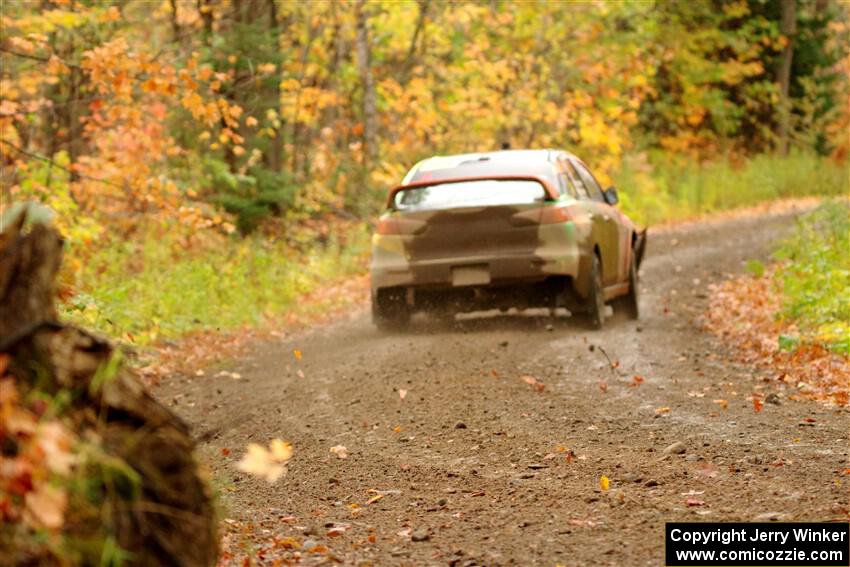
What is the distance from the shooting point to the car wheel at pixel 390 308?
13906mm

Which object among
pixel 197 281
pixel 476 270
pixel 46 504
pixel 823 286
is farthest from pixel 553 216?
pixel 46 504

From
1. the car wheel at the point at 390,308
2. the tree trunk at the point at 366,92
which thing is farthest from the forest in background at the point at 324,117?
the car wheel at the point at 390,308

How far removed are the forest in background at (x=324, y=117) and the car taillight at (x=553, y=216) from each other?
3.44 metres

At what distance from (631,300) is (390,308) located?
319 centimetres

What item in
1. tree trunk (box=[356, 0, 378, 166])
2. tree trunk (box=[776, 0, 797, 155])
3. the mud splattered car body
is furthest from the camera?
tree trunk (box=[776, 0, 797, 155])

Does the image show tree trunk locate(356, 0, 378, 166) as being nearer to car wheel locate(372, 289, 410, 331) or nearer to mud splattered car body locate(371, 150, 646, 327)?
mud splattered car body locate(371, 150, 646, 327)

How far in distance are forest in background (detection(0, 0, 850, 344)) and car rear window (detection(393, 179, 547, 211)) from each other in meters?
2.14

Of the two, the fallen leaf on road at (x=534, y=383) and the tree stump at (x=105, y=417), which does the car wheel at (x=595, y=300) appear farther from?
the tree stump at (x=105, y=417)

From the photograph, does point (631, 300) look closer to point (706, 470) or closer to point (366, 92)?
point (706, 470)

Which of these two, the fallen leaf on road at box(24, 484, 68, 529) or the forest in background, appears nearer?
the fallen leaf on road at box(24, 484, 68, 529)

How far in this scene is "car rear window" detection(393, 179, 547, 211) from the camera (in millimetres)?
13367

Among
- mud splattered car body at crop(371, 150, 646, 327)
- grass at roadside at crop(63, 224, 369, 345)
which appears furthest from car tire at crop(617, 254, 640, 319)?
grass at roadside at crop(63, 224, 369, 345)

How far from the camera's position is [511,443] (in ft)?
25.6

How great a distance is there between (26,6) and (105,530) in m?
14.4
